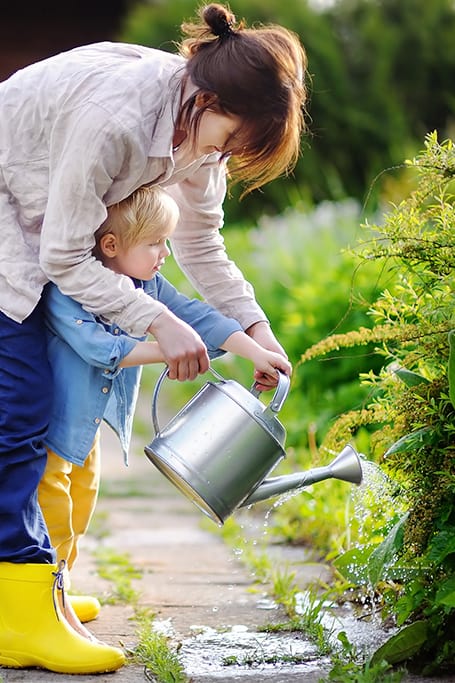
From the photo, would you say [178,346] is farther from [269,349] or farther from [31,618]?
[31,618]

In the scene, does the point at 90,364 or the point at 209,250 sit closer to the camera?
the point at 90,364

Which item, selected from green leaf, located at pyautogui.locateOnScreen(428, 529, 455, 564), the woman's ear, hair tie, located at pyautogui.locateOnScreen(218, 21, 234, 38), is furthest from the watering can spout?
hair tie, located at pyautogui.locateOnScreen(218, 21, 234, 38)

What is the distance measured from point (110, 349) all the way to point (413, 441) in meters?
0.62

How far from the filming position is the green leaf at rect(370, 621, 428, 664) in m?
2.11

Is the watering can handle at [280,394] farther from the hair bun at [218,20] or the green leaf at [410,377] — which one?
the hair bun at [218,20]

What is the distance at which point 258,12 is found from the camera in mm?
9594

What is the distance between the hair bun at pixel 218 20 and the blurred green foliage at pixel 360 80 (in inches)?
251

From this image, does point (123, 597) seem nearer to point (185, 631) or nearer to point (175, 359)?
point (185, 631)

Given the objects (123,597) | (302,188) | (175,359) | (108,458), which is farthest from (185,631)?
(302,188)

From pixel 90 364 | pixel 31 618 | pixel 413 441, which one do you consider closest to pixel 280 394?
pixel 413 441

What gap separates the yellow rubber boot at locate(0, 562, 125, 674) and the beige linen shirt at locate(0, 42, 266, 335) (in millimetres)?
536

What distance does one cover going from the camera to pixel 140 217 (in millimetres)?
2275

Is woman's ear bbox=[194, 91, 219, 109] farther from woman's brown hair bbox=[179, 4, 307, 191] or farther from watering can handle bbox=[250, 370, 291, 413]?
watering can handle bbox=[250, 370, 291, 413]

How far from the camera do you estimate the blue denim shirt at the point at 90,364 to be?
2.21 metres
